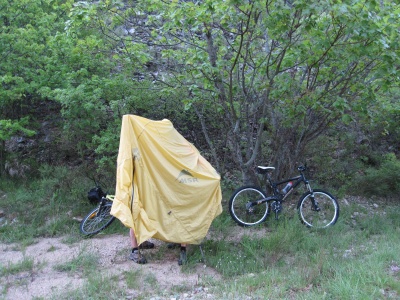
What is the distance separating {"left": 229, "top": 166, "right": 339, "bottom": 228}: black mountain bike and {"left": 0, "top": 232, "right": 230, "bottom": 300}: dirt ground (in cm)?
160

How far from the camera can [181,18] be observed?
6.37m

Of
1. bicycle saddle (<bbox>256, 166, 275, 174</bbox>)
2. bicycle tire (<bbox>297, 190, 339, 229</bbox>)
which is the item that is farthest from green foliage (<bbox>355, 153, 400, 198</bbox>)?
bicycle saddle (<bbox>256, 166, 275, 174</bbox>)

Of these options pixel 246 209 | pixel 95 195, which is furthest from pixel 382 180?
pixel 95 195

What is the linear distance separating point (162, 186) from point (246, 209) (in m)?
2.07

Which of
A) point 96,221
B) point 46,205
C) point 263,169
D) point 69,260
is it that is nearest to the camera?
point 69,260

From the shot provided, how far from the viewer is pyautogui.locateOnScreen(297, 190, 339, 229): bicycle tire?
7.18m

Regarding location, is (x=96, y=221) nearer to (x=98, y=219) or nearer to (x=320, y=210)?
(x=98, y=219)

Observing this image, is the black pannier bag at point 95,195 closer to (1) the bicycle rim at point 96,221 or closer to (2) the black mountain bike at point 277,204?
(1) the bicycle rim at point 96,221

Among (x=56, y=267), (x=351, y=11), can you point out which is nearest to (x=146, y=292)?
(x=56, y=267)

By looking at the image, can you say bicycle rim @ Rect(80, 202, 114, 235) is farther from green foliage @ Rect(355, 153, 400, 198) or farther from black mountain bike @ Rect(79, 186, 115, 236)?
green foliage @ Rect(355, 153, 400, 198)

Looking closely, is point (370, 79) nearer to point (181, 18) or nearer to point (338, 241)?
point (338, 241)

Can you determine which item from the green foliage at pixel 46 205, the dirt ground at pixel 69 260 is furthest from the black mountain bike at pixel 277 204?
the green foliage at pixel 46 205

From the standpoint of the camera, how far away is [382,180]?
9.27 metres

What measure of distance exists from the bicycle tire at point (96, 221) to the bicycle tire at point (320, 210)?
123 inches
